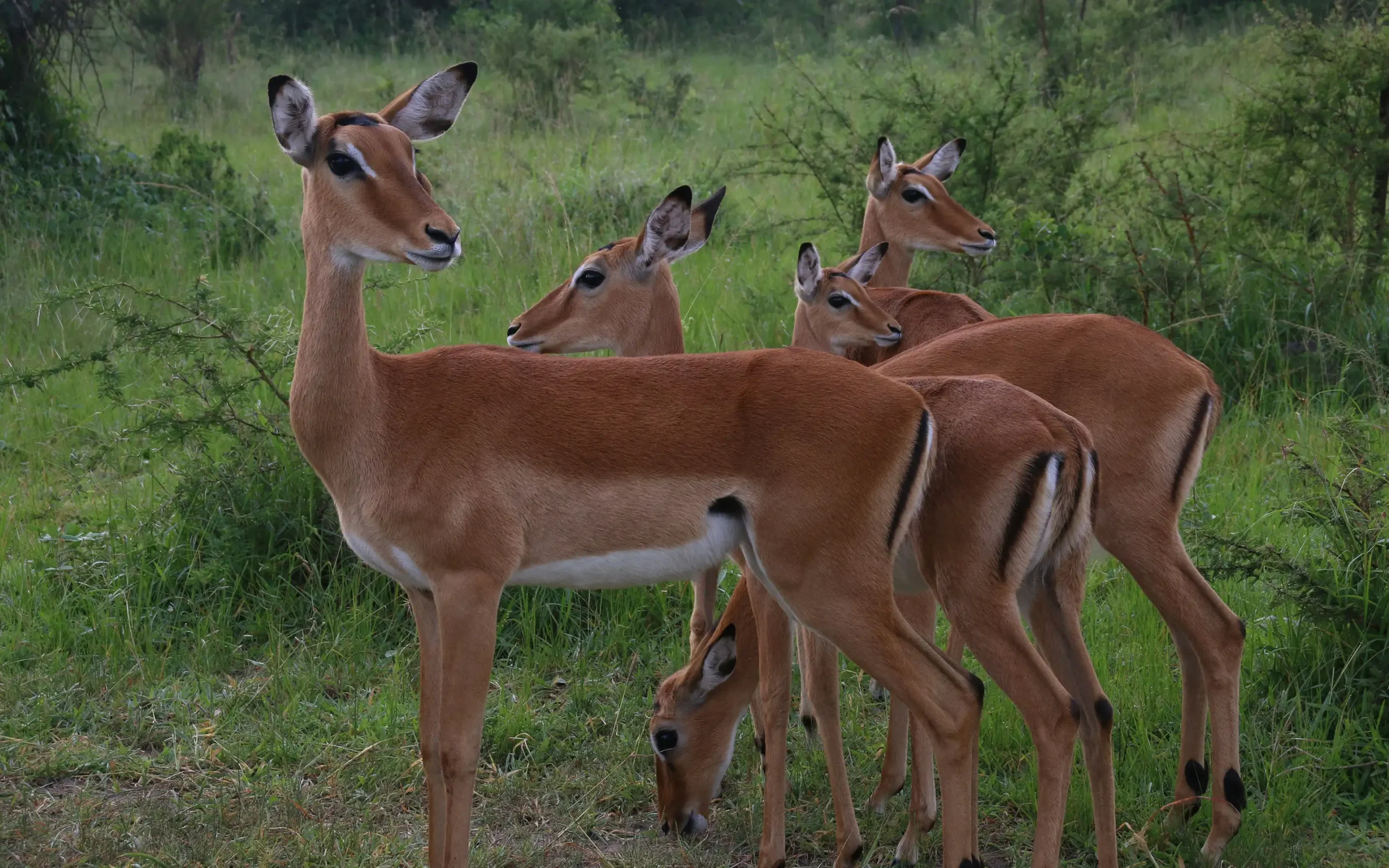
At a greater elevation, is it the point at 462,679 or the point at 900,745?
the point at 462,679

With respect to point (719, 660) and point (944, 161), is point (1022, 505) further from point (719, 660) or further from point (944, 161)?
point (944, 161)

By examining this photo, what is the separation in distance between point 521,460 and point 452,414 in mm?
196

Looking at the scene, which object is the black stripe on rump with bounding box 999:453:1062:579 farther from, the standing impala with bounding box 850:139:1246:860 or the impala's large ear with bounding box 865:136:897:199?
the impala's large ear with bounding box 865:136:897:199

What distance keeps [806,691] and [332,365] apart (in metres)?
1.57

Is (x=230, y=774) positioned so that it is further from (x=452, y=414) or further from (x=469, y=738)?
(x=452, y=414)

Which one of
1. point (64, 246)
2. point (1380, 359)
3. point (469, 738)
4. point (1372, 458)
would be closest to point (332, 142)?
point (469, 738)

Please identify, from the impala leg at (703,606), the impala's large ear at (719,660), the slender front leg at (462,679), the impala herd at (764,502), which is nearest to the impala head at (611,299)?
the impala leg at (703,606)

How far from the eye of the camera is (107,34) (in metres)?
15.5

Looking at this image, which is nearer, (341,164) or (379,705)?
(341,164)

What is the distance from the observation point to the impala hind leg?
11.1ft

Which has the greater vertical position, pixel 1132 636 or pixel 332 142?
pixel 332 142

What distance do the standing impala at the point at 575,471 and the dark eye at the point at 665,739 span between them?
64 centimetres

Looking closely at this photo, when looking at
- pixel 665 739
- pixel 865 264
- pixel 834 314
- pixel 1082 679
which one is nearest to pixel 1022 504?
pixel 1082 679

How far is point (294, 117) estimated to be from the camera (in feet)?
10.1
